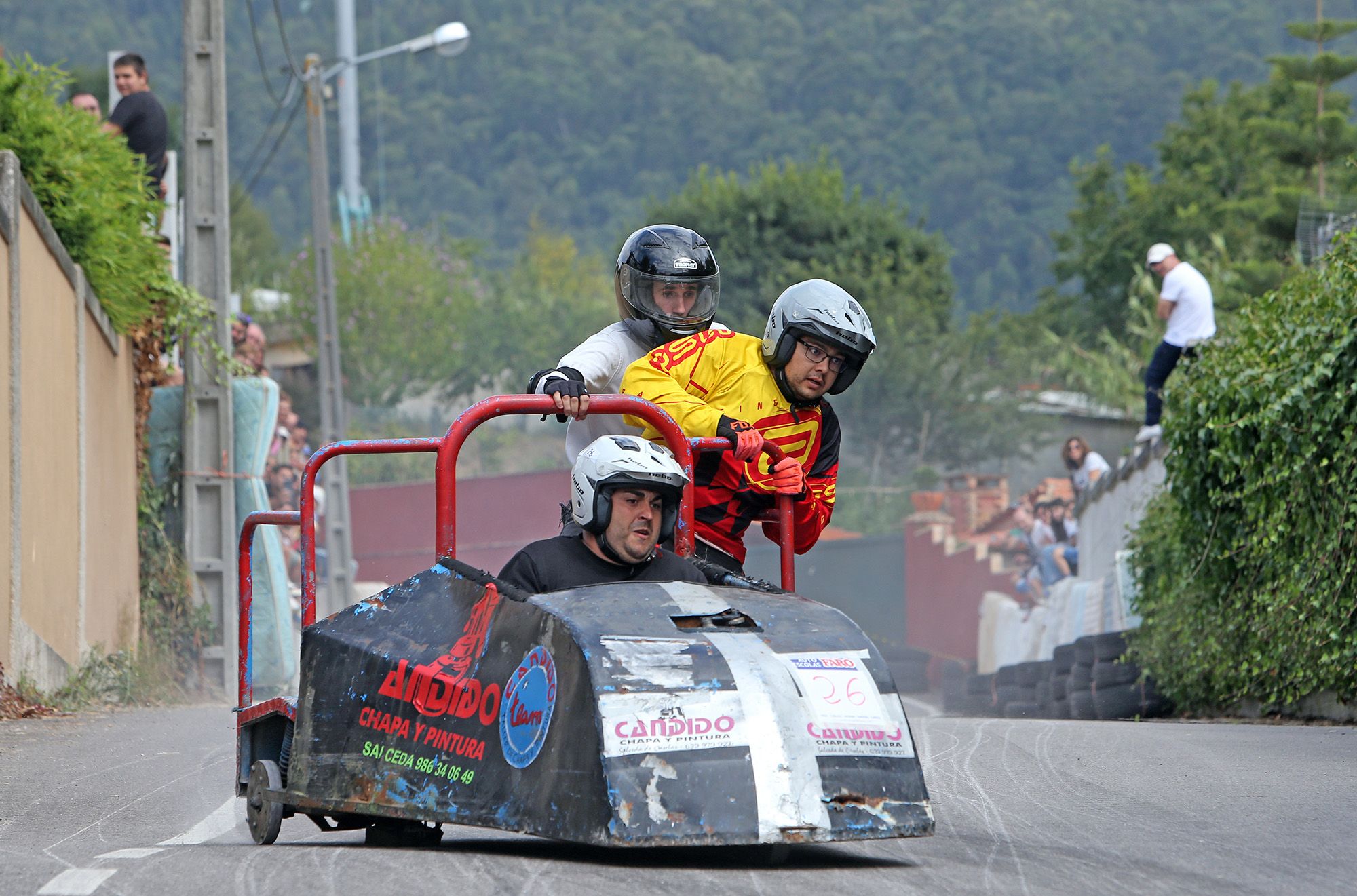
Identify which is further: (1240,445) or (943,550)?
(943,550)

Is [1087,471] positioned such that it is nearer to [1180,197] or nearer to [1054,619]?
[1054,619]

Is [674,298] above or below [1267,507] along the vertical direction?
above

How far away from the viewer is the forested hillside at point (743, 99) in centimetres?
14650

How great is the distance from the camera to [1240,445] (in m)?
11.4

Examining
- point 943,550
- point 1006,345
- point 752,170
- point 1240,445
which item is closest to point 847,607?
point 943,550

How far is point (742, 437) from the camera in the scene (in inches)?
269

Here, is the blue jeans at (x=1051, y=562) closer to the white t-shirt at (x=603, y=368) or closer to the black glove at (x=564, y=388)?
the white t-shirt at (x=603, y=368)

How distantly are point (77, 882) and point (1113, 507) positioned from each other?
17757 millimetres

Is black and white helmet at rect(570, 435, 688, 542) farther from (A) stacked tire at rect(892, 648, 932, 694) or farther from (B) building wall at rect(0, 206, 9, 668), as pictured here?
(A) stacked tire at rect(892, 648, 932, 694)

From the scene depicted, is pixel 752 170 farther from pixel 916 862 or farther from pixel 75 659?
pixel 916 862

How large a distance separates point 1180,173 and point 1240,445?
48.9 meters

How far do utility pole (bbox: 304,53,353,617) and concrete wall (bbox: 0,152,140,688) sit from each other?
953cm

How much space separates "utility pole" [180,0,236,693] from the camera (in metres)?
16.5

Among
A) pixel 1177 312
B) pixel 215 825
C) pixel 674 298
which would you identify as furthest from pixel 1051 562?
pixel 215 825
